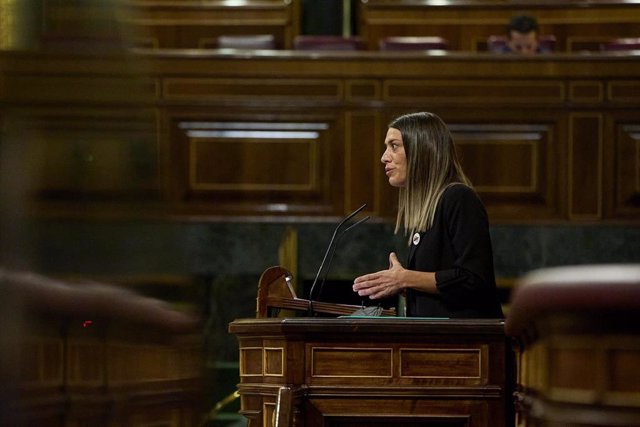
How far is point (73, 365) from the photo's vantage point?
0.45 meters

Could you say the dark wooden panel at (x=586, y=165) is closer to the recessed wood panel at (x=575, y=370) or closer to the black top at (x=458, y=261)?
the black top at (x=458, y=261)

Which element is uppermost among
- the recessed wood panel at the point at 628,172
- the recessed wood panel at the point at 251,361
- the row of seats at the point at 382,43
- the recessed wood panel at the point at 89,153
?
the row of seats at the point at 382,43

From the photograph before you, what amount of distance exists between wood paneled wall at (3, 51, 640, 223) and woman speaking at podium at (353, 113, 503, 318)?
278 centimetres

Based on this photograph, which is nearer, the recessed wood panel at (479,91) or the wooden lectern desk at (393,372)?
the wooden lectern desk at (393,372)

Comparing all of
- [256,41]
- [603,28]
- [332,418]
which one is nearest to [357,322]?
[332,418]

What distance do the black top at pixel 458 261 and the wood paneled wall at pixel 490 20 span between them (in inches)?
194

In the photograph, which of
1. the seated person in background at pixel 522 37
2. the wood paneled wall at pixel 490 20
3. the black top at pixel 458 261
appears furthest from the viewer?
the wood paneled wall at pixel 490 20

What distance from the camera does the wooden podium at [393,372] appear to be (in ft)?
9.27

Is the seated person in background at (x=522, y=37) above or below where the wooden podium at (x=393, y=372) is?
above

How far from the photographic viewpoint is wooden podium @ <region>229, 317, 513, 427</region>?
2826mm

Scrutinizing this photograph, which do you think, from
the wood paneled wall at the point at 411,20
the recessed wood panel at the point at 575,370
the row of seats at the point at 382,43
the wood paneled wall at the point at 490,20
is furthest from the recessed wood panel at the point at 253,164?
the recessed wood panel at the point at 575,370

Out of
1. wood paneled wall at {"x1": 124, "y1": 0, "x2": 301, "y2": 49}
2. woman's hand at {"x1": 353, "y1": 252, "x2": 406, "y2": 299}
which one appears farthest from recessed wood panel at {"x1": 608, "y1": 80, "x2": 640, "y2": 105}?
woman's hand at {"x1": 353, "y1": 252, "x2": 406, "y2": 299}

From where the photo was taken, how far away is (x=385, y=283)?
309 centimetres

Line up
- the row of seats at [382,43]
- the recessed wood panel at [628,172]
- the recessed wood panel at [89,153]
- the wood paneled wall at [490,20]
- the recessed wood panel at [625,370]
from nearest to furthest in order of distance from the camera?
the recessed wood panel at [89,153] → the recessed wood panel at [625,370] → the recessed wood panel at [628,172] → the row of seats at [382,43] → the wood paneled wall at [490,20]
